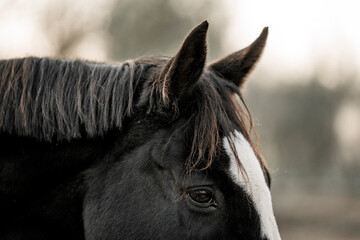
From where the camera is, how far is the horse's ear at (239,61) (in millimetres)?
3754

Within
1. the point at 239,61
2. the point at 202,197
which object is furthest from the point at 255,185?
the point at 239,61

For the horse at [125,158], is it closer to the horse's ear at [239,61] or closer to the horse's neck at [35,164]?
the horse's neck at [35,164]

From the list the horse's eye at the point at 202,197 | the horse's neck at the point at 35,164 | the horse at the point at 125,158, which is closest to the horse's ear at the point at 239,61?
the horse at the point at 125,158

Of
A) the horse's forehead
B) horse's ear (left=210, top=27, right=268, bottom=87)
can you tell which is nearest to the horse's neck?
the horse's forehead

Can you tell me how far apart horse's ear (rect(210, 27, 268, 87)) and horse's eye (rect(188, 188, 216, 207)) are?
1081mm

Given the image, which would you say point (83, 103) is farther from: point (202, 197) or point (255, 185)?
point (255, 185)

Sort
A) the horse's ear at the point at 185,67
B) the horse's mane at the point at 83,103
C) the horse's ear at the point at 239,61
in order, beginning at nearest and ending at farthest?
the horse's ear at the point at 185,67, the horse's mane at the point at 83,103, the horse's ear at the point at 239,61

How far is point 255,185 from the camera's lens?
2.96 meters

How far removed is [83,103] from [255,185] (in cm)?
116

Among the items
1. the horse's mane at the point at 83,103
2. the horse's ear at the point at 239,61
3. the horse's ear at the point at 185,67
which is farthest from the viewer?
the horse's ear at the point at 239,61

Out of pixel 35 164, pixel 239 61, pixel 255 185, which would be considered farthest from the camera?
pixel 239 61

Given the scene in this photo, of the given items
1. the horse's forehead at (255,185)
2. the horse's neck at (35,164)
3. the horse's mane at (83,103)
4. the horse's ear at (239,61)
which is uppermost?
the horse's ear at (239,61)

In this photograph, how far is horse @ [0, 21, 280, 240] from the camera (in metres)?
2.95

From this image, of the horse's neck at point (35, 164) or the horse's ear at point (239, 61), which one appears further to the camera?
the horse's ear at point (239, 61)
